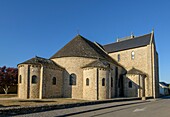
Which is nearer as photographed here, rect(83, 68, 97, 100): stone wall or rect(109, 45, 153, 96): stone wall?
rect(83, 68, 97, 100): stone wall

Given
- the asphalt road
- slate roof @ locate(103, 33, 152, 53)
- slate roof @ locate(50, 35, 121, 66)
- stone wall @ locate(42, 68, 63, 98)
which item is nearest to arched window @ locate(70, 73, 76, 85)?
stone wall @ locate(42, 68, 63, 98)

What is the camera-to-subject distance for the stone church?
26297mm

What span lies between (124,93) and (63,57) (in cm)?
1666

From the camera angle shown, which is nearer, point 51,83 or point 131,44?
point 51,83

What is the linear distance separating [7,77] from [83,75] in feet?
66.5

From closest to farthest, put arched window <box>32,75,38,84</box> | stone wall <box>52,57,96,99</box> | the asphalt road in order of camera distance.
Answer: the asphalt road < arched window <box>32,75,38,84</box> < stone wall <box>52,57,96,99</box>

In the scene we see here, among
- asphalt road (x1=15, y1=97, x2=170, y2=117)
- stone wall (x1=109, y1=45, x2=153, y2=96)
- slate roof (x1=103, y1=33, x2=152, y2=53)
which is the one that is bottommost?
asphalt road (x1=15, y1=97, x2=170, y2=117)

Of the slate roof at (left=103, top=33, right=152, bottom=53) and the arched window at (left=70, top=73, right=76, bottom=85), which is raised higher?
the slate roof at (left=103, top=33, right=152, bottom=53)

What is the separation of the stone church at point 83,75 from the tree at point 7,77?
13752mm

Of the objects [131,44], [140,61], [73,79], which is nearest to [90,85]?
[73,79]

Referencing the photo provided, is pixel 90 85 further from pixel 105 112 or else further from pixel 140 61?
pixel 140 61

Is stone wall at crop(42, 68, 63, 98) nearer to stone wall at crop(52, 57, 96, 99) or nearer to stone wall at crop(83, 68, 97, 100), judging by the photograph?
stone wall at crop(52, 57, 96, 99)

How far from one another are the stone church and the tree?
45.1ft

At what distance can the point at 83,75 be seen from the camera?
29672 mm
